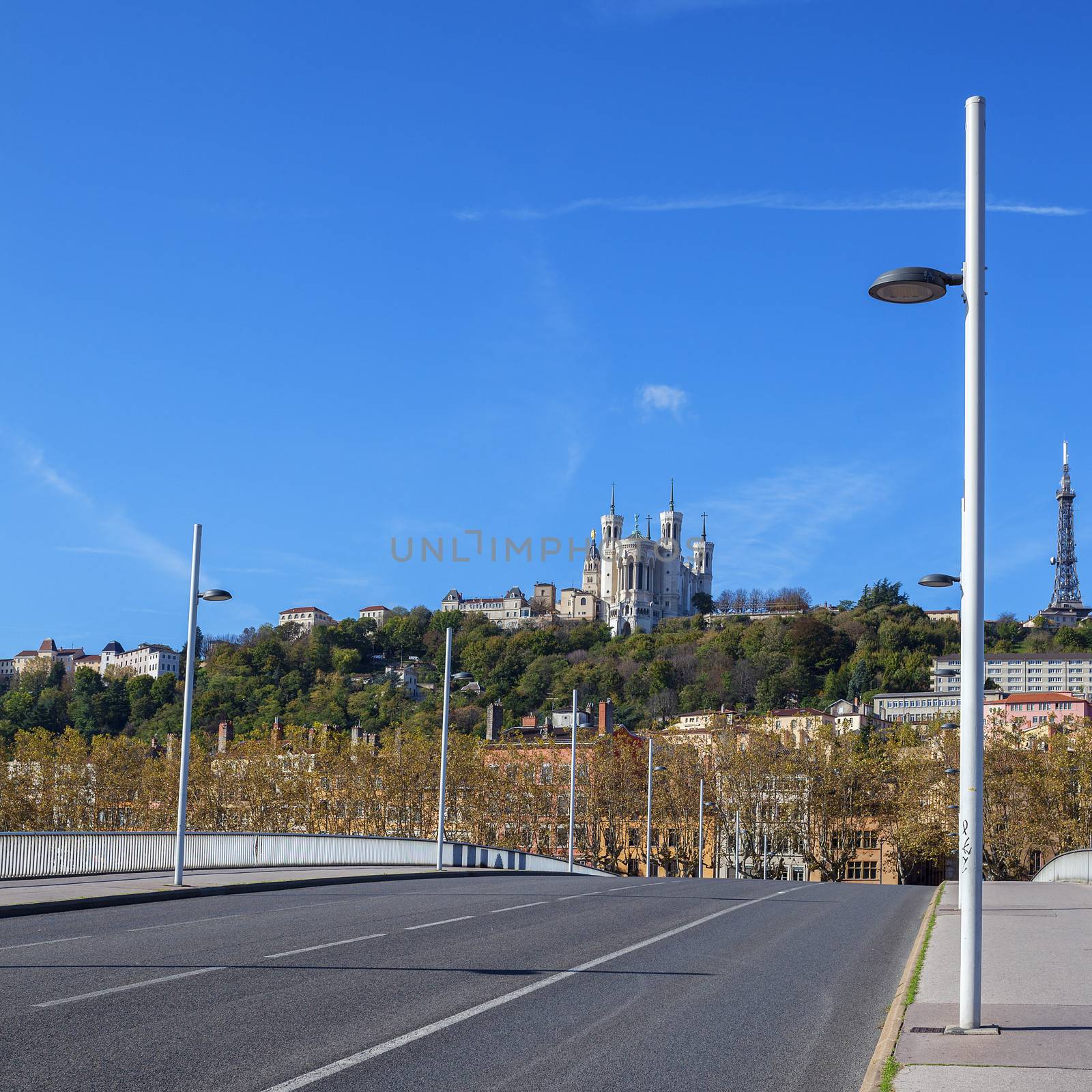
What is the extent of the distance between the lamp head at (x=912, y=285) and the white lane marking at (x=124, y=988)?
8954 millimetres

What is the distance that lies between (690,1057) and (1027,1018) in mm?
2849

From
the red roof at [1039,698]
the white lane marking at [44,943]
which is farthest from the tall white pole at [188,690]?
the red roof at [1039,698]

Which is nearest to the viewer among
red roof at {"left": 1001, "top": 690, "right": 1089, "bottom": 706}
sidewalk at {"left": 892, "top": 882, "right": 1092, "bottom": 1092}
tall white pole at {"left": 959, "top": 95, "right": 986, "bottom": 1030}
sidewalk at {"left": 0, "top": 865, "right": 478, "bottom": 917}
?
sidewalk at {"left": 892, "top": 882, "right": 1092, "bottom": 1092}

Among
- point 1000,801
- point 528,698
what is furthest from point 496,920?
point 528,698

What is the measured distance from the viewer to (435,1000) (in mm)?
11812

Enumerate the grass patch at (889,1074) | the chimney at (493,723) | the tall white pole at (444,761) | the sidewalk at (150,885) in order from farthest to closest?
the chimney at (493,723)
the tall white pole at (444,761)
the sidewalk at (150,885)
the grass patch at (889,1074)

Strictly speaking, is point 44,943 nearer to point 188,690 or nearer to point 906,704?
point 188,690

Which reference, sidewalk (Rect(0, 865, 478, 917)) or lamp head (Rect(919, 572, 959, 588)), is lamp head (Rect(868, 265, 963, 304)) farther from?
sidewalk (Rect(0, 865, 478, 917))

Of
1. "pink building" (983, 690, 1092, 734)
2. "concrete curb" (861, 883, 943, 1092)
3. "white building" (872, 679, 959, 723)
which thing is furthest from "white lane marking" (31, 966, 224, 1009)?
"white building" (872, 679, 959, 723)

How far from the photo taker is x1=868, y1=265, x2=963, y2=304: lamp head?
964 cm

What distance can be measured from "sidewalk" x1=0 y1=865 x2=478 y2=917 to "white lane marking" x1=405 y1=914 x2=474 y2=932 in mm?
6273

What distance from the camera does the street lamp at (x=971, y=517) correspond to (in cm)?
944

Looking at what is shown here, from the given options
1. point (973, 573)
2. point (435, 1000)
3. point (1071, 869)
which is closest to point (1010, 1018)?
point (973, 573)

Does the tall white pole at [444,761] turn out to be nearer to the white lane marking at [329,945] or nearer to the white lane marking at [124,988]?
the white lane marking at [329,945]
